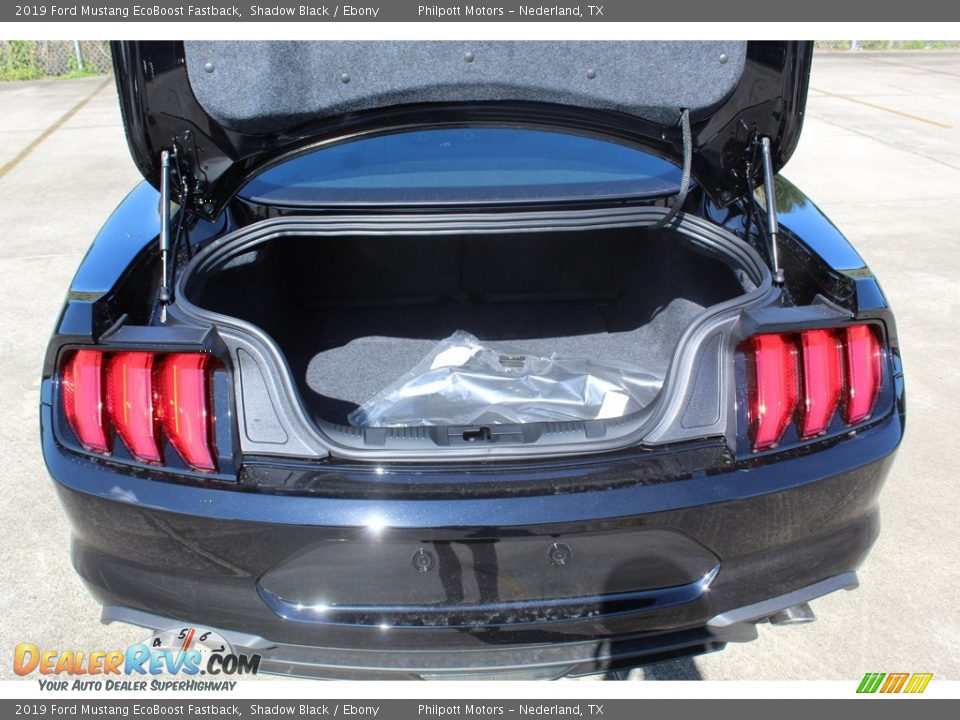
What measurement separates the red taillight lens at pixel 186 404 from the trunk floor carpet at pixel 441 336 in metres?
0.70

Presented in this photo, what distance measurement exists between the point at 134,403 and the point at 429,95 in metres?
1.02

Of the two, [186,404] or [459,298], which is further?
[459,298]

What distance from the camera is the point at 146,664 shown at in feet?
5.85

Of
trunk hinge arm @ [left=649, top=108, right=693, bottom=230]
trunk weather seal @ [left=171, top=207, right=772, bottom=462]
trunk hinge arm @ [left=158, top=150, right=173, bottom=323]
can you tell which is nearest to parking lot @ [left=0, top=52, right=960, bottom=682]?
trunk weather seal @ [left=171, top=207, right=772, bottom=462]

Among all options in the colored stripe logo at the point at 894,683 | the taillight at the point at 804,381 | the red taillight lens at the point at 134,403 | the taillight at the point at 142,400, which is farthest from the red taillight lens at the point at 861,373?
the red taillight lens at the point at 134,403

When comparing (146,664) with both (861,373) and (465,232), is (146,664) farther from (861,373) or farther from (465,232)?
(861,373)

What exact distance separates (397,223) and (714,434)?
0.95 meters

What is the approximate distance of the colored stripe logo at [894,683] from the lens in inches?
72.5

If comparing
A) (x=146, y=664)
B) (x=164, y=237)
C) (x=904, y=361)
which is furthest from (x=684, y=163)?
(x=904, y=361)

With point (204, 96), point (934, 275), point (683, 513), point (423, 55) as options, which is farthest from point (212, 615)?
point (934, 275)

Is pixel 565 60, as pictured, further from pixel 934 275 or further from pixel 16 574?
pixel 934 275

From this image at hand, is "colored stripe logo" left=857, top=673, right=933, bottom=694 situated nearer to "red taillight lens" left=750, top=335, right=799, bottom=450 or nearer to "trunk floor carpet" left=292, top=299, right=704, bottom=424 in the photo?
"red taillight lens" left=750, top=335, right=799, bottom=450

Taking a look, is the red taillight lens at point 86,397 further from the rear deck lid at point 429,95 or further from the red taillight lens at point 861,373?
the red taillight lens at point 861,373

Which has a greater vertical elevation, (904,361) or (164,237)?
(164,237)
